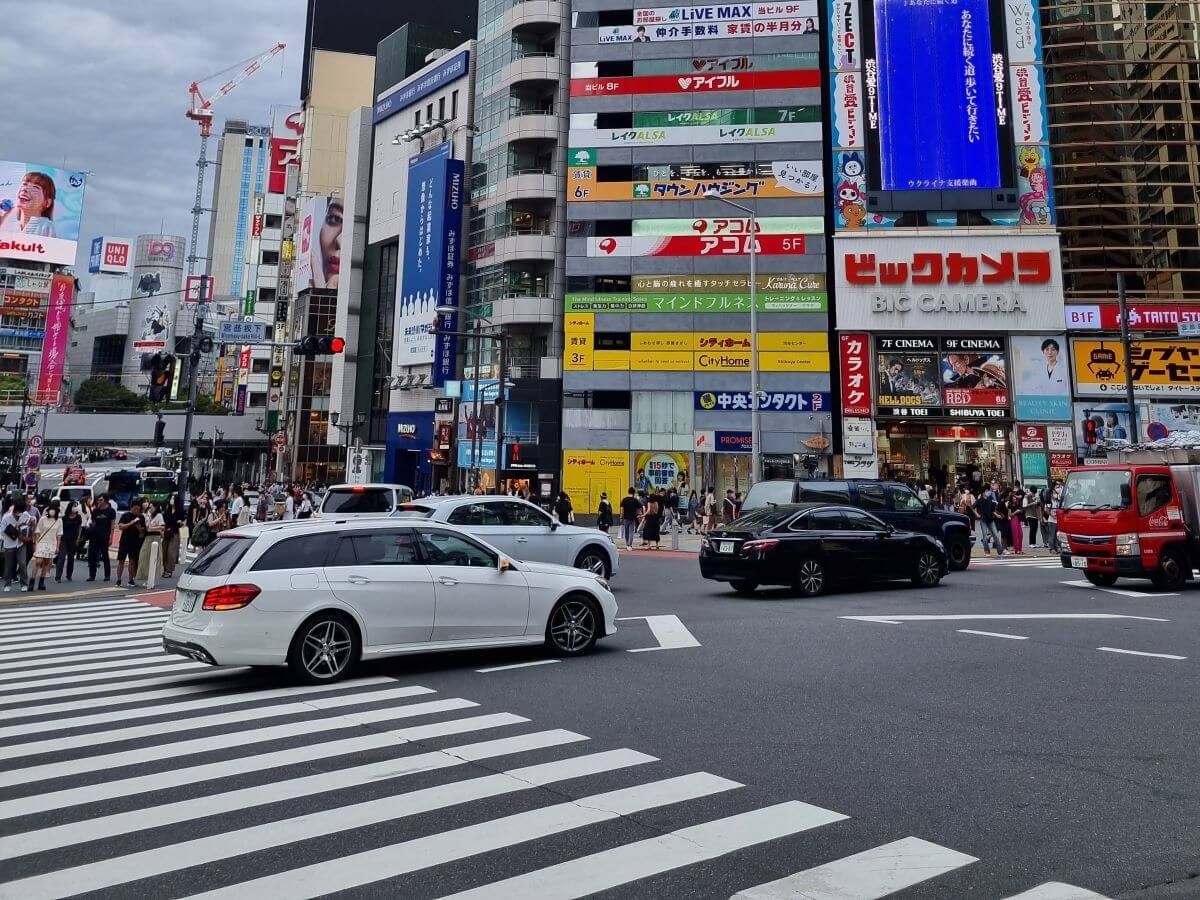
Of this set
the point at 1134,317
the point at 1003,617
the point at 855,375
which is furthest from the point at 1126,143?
the point at 1003,617

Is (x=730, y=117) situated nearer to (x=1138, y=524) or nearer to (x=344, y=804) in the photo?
(x=1138, y=524)

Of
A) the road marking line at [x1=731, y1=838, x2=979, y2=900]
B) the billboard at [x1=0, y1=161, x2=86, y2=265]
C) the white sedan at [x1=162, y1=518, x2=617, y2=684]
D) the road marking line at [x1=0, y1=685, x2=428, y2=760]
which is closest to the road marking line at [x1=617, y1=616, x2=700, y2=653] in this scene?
the white sedan at [x1=162, y1=518, x2=617, y2=684]

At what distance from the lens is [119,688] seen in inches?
332

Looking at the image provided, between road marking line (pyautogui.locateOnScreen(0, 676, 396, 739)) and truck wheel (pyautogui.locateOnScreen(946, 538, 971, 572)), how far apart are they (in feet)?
47.3

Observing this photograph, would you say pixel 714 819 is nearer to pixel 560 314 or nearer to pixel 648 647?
pixel 648 647

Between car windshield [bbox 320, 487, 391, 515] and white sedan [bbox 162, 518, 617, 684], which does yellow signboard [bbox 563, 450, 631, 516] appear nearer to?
car windshield [bbox 320, 487, 391, 515]

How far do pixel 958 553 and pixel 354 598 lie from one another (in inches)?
593

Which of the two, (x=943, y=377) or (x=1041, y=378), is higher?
(x=943, y=377)

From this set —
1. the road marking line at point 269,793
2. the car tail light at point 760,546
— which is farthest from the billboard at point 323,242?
the road marking line at point 269,793

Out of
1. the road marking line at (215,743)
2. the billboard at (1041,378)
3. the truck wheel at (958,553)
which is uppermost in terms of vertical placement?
the billboard at (1041,378)

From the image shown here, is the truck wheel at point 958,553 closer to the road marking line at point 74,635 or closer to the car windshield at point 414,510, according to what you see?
the car windshield at point 414,510

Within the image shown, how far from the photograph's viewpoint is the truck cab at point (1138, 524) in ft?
50.4

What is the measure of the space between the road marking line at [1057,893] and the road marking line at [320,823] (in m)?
1.80

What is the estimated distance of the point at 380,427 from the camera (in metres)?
67.6
